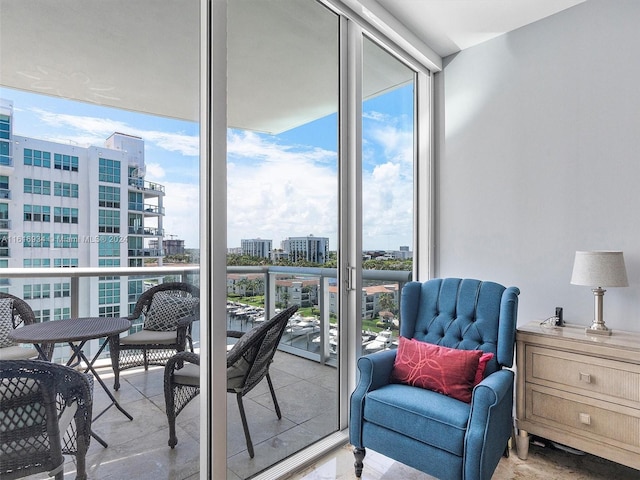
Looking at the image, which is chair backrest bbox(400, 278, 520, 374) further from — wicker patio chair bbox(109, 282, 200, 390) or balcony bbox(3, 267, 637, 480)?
wicker patio chair bbox(109, 282, 200, 390)

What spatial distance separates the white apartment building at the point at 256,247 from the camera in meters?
1.93

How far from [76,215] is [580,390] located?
254 cm

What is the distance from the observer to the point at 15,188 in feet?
4.07

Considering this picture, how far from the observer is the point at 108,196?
4.80 ft

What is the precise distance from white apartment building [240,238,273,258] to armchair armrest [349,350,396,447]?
2.59 feet

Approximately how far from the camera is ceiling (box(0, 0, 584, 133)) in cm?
127

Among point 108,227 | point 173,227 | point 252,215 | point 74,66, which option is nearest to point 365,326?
point 252,215

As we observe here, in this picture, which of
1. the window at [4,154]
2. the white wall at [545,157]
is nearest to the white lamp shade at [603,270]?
the white wall at [545,157]

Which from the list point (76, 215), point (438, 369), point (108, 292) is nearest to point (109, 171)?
point (76, 215)

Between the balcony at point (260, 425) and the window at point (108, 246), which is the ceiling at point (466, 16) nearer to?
the balcony at point (260, 425)

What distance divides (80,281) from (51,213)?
0.83 ft

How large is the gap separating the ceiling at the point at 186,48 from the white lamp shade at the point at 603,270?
5.36 feet

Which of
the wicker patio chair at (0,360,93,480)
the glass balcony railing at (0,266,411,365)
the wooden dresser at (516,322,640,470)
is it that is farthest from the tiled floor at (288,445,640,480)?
Result: the wicker patio chair at (0,360,93,480)

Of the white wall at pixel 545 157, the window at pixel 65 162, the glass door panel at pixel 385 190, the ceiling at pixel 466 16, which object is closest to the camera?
the window at pixel 65 162
